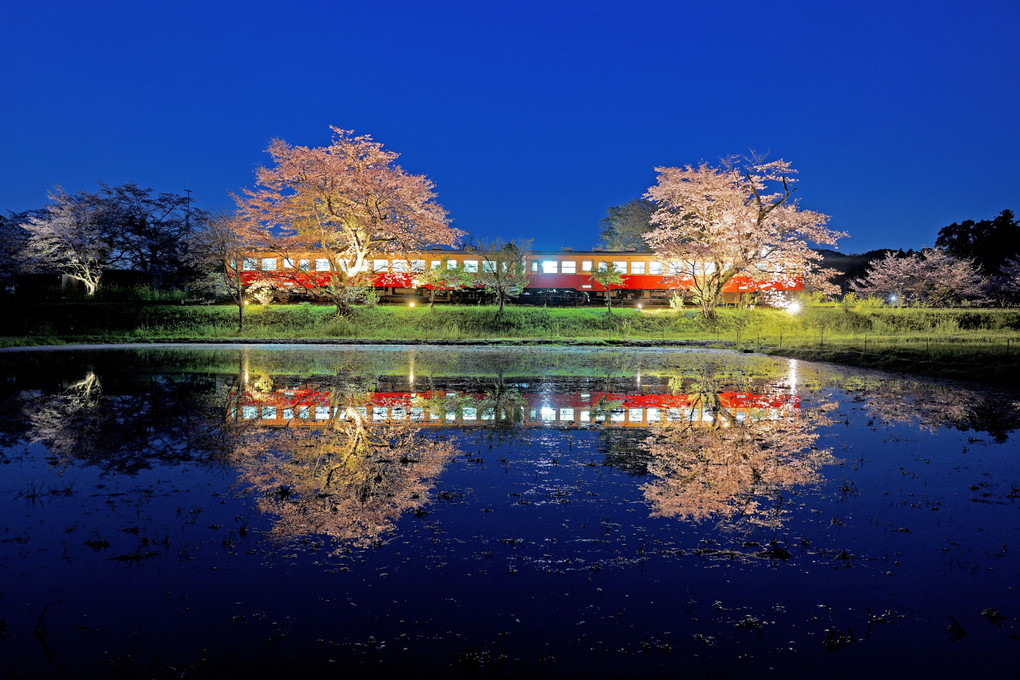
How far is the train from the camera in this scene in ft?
122

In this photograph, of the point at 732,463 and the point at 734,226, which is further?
the point at 734,226

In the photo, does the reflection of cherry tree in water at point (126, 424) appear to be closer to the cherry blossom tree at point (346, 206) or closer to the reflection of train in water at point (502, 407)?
the reflection of train in water at point (502, 407)

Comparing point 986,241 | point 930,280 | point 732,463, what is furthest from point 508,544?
point 986,241

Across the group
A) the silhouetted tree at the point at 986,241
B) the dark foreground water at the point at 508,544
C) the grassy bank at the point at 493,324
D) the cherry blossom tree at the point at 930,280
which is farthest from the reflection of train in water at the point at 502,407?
the silhouetted tree at the point at 986,241

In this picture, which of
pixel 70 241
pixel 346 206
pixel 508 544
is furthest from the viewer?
pixel 70 241

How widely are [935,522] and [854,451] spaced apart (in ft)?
7.99

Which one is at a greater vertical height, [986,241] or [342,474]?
[986,241]

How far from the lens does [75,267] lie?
43.1m

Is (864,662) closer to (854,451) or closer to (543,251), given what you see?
(854,451)

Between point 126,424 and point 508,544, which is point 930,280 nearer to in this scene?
point 508,544

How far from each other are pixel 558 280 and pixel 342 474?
36.1 m

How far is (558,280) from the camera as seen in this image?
1639 inches

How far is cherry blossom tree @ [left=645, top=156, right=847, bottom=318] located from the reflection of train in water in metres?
21.4

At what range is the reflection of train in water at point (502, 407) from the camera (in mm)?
9398
